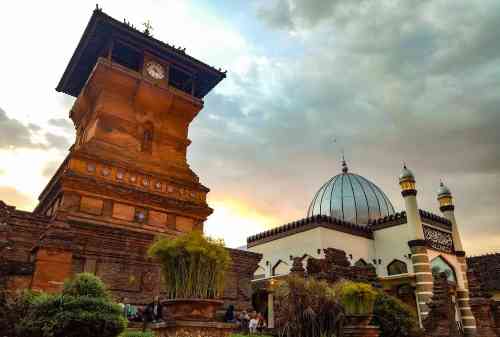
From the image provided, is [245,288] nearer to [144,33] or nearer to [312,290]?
[312,290]

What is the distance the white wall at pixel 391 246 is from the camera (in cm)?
2444

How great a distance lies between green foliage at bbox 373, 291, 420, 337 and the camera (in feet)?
46.2

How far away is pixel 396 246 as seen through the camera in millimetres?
24969

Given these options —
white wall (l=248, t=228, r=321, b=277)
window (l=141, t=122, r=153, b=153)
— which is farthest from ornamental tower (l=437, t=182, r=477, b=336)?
window (l=141, t=122, r=153, b=153)

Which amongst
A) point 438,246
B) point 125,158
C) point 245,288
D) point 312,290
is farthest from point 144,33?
point 438,246

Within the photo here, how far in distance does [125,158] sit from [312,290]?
11.7 metres

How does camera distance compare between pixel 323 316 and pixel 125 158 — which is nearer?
pixel 323 316

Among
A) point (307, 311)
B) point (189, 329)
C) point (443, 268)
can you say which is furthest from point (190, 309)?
point (443, 268)

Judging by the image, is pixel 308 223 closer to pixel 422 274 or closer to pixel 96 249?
pixel 422 274

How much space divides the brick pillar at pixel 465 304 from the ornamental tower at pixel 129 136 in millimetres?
16655

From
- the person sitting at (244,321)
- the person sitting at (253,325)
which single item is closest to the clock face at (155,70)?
the person sitting at (244,321)

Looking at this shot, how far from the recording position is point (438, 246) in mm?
24469

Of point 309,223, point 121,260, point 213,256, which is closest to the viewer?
point 213,256

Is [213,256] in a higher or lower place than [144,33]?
lower
